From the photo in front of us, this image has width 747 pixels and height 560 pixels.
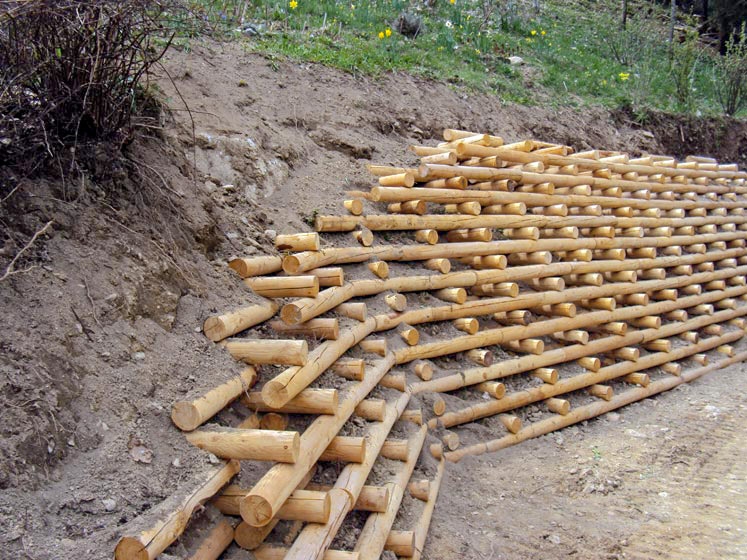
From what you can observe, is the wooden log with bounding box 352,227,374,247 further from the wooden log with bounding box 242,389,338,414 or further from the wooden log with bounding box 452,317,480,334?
the wooden log with bounding box 242,389,338,414

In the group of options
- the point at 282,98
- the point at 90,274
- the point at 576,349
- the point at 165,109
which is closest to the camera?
the point at 90,274

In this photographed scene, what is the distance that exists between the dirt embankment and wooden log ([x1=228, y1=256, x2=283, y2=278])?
74 mm

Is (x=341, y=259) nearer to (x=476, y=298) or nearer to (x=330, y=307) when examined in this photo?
(x=330, y=307)

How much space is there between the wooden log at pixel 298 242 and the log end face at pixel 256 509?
203cm

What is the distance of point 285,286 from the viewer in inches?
161

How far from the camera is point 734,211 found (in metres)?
9.17

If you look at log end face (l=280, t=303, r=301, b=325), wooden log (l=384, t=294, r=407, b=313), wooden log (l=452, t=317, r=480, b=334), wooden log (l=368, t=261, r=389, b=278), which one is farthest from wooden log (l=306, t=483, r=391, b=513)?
wooden log (l=452, t=317, r=480, b=334)

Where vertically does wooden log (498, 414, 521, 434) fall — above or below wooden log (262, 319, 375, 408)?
below

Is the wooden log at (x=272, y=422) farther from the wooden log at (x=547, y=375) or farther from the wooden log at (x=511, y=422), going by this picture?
the wooden log at (x=547, y=375)

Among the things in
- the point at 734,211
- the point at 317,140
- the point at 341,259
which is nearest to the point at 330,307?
the point at 341,259

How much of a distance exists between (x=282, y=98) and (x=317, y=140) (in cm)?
61

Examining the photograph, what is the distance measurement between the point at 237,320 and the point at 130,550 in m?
1.50

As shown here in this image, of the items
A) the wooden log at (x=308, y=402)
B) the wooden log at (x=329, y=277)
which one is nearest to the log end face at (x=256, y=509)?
the wooden log at (x=308, y=402)

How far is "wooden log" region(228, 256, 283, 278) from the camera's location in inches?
161
